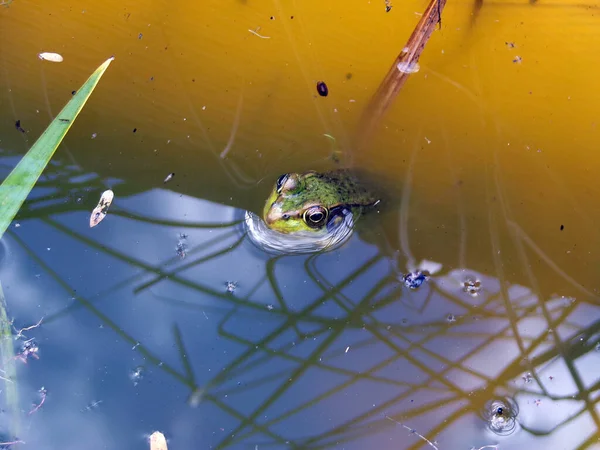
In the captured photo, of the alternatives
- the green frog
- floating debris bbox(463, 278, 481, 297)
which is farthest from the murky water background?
the green frog

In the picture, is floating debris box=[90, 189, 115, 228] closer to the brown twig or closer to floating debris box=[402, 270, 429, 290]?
the brown twig

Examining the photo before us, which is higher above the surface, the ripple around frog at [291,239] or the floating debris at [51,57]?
the floating debris at [51,57]

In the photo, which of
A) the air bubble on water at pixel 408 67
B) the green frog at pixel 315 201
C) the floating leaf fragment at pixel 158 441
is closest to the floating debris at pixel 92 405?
the floating leaf fragment at pixel 158 441

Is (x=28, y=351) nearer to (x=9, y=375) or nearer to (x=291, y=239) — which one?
(x=9, y=375)

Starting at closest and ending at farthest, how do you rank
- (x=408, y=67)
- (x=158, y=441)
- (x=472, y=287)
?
(x=158, y=441) → (x=472, y=287) → (x=408, y=67)

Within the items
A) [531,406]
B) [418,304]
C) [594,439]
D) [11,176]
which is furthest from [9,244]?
[594,439]

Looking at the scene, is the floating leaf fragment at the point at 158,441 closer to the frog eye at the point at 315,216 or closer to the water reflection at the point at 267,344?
the water reflection at the point at 267,344

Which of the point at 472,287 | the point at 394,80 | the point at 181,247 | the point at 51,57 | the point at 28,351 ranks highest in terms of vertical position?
the point at 394,80

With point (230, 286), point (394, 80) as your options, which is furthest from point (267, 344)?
point (394, 80)
